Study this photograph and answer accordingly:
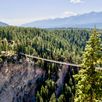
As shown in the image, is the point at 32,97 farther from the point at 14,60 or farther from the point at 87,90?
the point at 87,90

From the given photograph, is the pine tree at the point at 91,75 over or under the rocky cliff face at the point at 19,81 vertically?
over

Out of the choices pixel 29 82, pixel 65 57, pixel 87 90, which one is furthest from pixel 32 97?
pixel 87 90

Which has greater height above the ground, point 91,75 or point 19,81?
point 91,75

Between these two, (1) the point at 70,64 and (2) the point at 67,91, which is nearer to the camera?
(2) the point at 67,91

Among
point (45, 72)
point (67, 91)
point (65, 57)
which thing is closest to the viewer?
point (67, 91)

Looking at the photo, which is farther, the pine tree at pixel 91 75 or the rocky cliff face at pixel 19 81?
the rocky cliff face at pixel 19 81
